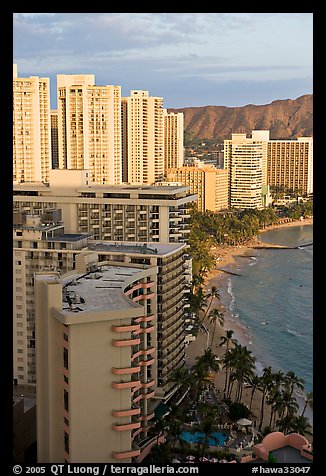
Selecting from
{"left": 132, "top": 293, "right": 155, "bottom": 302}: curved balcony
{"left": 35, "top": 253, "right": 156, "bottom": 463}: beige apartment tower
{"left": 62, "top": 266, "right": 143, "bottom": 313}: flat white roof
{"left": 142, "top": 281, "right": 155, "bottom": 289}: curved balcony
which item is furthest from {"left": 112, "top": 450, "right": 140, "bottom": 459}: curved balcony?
{"left": 142, "top": 281, "right": 155, "bottom": 289}: curved balcony

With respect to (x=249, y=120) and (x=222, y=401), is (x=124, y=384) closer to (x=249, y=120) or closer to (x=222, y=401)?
(x=222, y=401)

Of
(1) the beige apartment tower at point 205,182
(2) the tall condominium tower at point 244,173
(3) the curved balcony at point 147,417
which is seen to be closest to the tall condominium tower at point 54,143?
(1) the beige apartment tower at point 205,182

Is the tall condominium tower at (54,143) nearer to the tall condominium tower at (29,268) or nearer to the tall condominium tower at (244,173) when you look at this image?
the tall condominium tower at (244,173)

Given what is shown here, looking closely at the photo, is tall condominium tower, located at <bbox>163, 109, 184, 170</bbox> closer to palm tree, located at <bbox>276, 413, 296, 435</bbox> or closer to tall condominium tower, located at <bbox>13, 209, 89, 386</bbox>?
tall condominium tower, located at <bbox>13, 209, 89, 386</bbox>

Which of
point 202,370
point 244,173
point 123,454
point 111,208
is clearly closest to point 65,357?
point 123,454
